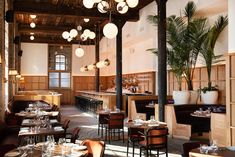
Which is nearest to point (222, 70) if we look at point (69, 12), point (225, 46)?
point (225, 46)

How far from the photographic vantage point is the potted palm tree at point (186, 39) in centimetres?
976

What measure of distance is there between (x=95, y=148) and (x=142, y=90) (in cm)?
1152

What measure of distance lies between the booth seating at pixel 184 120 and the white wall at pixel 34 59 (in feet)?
47.5

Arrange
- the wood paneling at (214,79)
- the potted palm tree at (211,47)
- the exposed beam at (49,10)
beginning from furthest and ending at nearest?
the exposed beam at (49,10), the wood paneling at (214,79), the potted palm tree at (211,47)

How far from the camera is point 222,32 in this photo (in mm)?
9773

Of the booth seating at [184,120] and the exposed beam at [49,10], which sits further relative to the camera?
the exposed beam at [49,10]

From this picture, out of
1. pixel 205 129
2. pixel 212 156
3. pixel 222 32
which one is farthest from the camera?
pixel 222 32

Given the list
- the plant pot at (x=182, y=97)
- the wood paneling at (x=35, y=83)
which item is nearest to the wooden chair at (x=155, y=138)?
the plant pot at (x=182, y=97)

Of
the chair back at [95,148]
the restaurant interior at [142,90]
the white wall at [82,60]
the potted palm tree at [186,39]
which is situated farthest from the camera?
the white wall at [82,60]

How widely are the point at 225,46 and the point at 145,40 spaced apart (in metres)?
5.43

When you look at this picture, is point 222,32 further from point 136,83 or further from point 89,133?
point 136,83

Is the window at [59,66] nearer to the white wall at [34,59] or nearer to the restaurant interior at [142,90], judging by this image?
the white wall at [34,59]

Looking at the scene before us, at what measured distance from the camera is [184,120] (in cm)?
934

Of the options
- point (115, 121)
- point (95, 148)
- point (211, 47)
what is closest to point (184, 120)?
point (211, 47)
